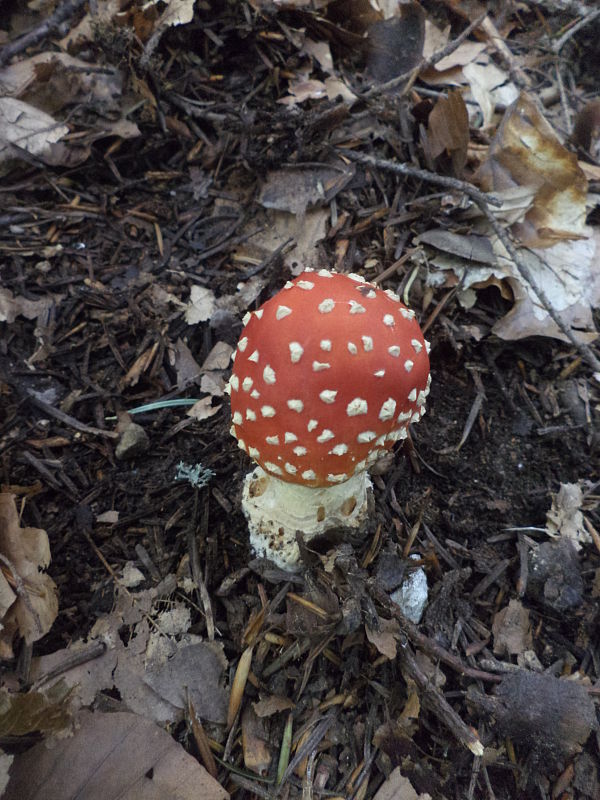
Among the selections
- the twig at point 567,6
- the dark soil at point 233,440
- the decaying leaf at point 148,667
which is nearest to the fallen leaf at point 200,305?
the dark soil at point 233,440

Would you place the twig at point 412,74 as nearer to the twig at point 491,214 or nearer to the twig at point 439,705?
the twig at point 491,214

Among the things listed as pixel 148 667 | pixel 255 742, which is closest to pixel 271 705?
pixel 255 742

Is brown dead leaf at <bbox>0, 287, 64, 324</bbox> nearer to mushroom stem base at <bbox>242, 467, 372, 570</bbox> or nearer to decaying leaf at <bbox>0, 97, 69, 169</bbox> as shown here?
decaying leaf at <bbox>0, 97, 69, 169</bbox>

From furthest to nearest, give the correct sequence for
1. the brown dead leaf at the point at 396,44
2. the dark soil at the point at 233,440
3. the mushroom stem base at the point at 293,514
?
the brown dead leaf at the point at 396,44 → the mushroom stem base at the point at 293,514 → the dark soil at the point at 233,440

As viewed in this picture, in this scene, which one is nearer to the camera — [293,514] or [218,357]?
[293,514]

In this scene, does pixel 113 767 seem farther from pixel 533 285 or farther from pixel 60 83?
pixel 60 83

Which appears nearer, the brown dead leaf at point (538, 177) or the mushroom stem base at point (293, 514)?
the mushroom stem base at point (293, 514)
